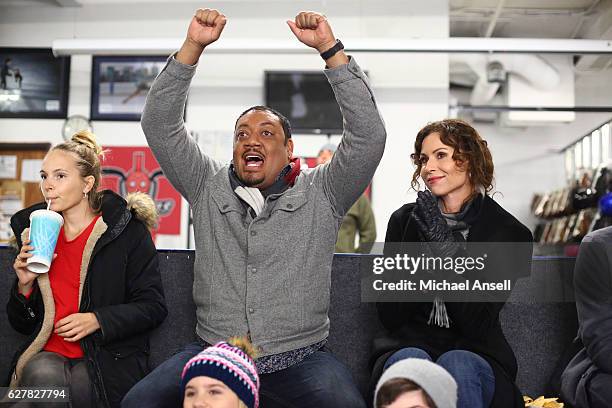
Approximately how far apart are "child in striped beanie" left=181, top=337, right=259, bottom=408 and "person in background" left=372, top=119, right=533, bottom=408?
1.33 feet

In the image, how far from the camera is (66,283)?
217 centimetres

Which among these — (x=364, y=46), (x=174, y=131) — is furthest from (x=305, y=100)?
(x=174, y=131)

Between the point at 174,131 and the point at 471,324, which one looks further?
the point at 174,131

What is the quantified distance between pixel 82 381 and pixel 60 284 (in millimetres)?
325

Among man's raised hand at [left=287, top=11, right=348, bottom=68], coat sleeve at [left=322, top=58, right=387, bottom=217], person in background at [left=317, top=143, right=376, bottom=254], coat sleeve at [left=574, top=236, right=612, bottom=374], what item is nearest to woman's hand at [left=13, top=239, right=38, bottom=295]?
coat sleeve at [left=322, top=58, right=387, bottom=217]

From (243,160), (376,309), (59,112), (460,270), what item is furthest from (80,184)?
(59,112)

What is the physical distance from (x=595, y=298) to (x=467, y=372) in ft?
1.71

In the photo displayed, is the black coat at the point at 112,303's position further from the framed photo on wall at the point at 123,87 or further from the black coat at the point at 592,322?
the framed photo on wall at the point at 123,87

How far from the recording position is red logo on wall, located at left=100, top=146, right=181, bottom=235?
6211mm

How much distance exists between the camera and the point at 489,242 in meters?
2.05

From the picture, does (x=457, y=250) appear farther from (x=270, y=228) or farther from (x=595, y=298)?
(x=270, y=228)

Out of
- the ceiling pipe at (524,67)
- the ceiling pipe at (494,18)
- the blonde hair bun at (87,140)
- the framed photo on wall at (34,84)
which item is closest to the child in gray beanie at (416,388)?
the blonde hair bun at (87,140)

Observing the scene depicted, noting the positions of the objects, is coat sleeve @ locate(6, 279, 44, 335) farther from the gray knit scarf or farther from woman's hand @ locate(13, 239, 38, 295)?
the gray knit scarf

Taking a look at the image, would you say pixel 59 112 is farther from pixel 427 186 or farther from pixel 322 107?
pixel 427 186
